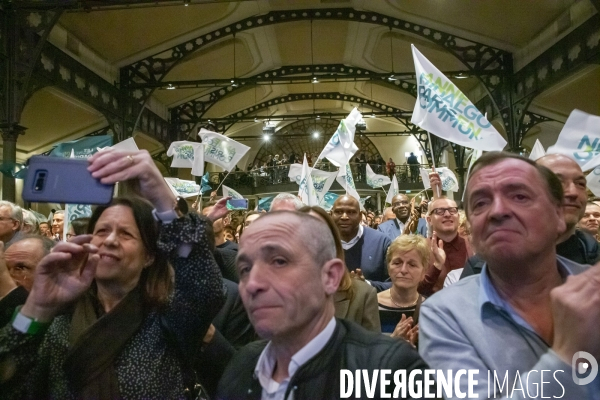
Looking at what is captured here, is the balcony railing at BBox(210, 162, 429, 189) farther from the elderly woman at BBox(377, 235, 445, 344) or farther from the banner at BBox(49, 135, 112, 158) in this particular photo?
the elderly woman at BBox(377, 235, 445, 344)

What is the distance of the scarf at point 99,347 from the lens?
4.76 ft

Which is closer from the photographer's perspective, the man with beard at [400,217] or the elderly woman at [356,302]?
the elderly woman at [356,302]

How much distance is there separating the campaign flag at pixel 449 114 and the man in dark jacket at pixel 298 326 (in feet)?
9.00

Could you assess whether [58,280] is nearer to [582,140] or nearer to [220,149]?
[582,140]

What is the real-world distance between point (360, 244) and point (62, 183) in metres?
3.33

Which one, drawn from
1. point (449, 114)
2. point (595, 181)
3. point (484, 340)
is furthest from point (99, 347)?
point (595, 181)

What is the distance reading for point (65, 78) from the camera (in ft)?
36.5

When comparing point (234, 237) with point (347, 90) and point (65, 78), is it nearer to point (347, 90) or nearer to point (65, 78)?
point (65, 78)

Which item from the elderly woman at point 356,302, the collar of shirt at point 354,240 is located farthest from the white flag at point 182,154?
the elderly woman at point 356,302

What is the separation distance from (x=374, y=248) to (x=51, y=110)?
11526 mm

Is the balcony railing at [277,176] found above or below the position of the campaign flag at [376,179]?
above

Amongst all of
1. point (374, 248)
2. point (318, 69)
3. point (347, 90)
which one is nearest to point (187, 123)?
point (318, 69)

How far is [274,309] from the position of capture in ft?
4.26

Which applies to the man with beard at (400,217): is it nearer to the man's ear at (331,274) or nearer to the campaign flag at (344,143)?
the campaign flag at (344,143)
